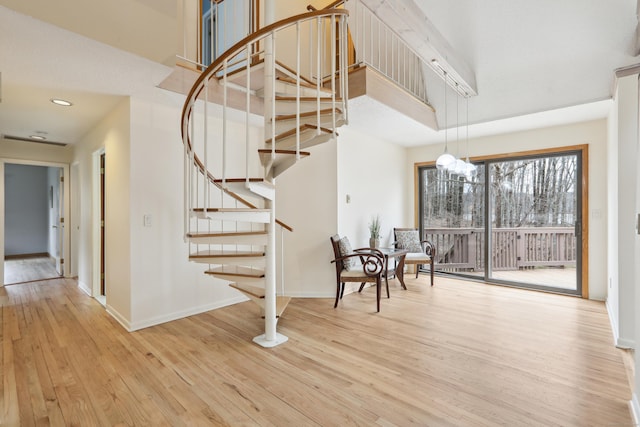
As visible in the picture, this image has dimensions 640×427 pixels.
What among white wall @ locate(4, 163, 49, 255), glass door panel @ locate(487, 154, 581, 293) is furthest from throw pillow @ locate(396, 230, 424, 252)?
white wall @ locate(4, 163, 49, 255)

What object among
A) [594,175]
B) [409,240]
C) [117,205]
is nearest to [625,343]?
[594,175]

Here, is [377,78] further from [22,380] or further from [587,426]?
[22,380]

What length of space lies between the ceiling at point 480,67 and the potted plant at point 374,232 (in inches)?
58.7

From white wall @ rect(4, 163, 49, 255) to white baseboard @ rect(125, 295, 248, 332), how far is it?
6.60 meters

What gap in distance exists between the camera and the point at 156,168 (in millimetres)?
3268

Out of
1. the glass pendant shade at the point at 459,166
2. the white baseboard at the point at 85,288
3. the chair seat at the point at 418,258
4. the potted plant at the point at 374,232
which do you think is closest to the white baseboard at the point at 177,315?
the white baseboard at the point at 85,288

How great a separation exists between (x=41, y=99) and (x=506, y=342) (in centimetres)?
505

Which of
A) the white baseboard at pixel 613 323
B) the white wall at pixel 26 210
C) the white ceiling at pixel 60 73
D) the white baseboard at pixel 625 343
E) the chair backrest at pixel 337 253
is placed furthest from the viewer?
the white wall at pixel 26 210

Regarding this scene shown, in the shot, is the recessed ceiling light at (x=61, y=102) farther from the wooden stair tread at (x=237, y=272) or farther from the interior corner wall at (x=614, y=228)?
the interior corner wall at (x=614, y=228)

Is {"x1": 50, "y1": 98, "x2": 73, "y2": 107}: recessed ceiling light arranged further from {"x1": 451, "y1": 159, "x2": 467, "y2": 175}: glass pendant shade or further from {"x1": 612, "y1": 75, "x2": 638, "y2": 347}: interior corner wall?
Answer: {"x1": 612, "y1": 75, "x2": 638, "y2": 347}: interior corner wall

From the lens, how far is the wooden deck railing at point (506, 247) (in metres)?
4.84

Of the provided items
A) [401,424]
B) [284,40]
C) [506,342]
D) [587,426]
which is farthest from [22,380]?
[284,40]

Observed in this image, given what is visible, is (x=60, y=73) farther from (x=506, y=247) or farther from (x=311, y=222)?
(x=506, y=247)

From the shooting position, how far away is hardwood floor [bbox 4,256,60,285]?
523cm
